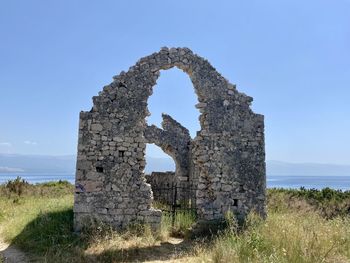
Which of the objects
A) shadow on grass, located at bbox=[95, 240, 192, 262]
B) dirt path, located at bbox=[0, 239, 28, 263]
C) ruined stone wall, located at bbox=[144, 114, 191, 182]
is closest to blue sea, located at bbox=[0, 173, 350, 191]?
ruined stone wall, located at bbox=[144, 114, 191, 182]

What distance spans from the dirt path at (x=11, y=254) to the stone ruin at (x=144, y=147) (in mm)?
1475

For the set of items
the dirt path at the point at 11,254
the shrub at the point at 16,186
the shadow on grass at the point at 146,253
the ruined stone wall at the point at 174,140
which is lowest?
the dirt path at the point at 11,254

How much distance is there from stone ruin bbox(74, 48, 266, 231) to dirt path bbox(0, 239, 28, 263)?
1.47 meters

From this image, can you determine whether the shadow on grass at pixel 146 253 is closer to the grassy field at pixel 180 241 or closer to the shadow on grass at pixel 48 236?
the grassy field at pixel 180 241

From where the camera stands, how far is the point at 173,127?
1869 cm

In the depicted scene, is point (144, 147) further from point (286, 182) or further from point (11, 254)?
point (286, 182)

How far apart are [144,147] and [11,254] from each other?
13.5ft

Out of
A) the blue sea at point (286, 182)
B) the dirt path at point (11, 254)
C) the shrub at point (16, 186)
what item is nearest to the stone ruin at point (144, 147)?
the dirt path at point (11, 254)

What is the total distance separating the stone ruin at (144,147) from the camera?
9.75 metres

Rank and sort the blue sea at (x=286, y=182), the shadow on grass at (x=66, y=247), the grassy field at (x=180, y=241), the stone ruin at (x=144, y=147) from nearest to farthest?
the grassy field at (x=180, y=241) → the shadow on grass at (x=66, y=247) → the stone ruin at (x=144, y=147) → the blue sea at (x=286, y=182)

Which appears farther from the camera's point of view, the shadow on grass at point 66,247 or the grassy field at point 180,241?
the shadow on grass at point 66,247

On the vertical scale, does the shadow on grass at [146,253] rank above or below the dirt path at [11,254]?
above

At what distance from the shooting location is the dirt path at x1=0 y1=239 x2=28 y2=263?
8266mm

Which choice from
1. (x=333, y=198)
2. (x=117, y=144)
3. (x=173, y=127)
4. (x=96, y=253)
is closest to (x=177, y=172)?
(x=173, y=127)
